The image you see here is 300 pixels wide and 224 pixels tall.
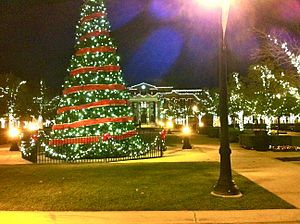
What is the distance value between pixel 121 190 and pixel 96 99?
11.2 m

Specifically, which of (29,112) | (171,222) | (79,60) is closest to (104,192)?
(171,222)

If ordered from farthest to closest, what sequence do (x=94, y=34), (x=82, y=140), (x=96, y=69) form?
(x=94, y=34), (x=96, y=69), (x=82, y=140)

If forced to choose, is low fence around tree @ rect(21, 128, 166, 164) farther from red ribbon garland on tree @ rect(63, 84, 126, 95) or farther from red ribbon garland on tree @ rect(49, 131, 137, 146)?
red ribbon garland on tree @ rect(63, 84, 126, 95)

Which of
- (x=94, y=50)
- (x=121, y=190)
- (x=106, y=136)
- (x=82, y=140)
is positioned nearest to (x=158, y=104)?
(x=94, y=50)

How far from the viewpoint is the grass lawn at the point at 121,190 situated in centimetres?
1034

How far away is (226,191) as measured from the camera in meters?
11.4

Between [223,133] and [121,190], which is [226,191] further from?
[121,190]

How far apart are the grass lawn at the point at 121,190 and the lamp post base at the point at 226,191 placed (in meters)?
0.23

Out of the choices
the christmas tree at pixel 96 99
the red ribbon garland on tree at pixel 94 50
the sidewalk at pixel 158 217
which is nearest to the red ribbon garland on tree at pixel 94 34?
the christmas tree at pixel 96 99

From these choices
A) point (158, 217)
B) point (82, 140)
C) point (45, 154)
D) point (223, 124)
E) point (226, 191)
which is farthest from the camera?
point (45, 154)

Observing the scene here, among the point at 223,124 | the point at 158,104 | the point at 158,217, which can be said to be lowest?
the point at 158,217

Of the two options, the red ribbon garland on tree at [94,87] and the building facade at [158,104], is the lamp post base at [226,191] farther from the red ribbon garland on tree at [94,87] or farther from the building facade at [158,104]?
the building facade at [158,104]

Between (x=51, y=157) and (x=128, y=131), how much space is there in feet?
13.3

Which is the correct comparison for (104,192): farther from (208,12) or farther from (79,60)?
(79,60)
